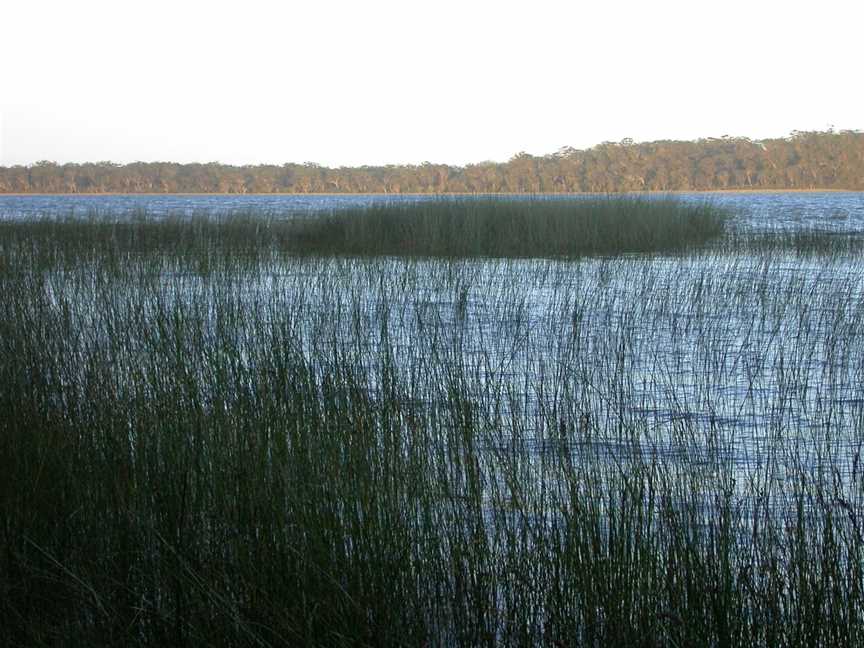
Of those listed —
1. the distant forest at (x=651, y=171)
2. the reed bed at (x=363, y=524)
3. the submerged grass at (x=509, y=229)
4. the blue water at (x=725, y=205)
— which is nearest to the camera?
the reed bed at (x=363, y=524)

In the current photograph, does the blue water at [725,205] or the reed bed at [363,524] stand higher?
the blue water at [725,205]

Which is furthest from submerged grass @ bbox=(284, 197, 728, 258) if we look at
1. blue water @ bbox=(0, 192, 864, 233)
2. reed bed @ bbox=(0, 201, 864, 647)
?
reed bed @ bbox=(0, 201, 864, 647)

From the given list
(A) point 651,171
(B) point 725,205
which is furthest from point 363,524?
(A) point 651,171

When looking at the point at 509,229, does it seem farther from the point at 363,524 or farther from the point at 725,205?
the point at 725,205

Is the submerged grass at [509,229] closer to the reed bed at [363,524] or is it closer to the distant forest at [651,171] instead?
the reed bed at [363,524]

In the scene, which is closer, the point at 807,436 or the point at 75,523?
the point at 75,523

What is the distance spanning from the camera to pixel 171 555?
208cm

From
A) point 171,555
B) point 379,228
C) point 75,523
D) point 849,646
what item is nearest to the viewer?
point 849,646

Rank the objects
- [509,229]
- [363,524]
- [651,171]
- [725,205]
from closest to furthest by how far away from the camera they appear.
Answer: [363,524] → [509,229] → [725,205] → [651,171]

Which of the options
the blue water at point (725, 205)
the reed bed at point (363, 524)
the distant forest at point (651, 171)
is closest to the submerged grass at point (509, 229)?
the blue water at point (725, 205)

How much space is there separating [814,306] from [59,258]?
6.18 metres

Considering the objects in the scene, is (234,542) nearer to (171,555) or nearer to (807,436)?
(171,555)

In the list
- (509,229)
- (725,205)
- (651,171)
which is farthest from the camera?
(651,171)

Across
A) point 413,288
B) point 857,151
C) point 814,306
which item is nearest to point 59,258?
point 413,288
